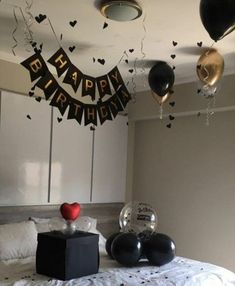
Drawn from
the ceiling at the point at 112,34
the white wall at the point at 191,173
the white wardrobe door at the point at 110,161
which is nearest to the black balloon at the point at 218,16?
the ceiling at the point at 112,34

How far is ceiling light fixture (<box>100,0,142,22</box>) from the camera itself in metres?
2.19

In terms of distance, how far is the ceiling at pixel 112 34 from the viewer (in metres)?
2.29

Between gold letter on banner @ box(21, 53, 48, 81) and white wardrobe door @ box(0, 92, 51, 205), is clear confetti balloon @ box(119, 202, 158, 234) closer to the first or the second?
white wardrobe door @ box(0, 92, 51, 205)

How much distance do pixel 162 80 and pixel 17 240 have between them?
172cm

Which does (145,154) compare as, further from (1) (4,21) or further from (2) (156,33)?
(1) (4,21)

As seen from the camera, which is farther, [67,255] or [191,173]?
[191,173]

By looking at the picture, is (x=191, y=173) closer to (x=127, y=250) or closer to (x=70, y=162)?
(x=70, y=162)

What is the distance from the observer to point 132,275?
2283mm

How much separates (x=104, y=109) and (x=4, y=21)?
92 cm

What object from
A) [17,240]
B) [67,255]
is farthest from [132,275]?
[17,240]

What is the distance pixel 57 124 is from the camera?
3.62 metres

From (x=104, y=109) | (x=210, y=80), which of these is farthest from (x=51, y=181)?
(x=210, y=80)

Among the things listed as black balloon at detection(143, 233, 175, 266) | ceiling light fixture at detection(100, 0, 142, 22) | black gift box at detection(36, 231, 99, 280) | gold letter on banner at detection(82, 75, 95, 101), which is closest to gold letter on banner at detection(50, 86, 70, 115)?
gold letter on banner at detection(82, 75, 95, 101)

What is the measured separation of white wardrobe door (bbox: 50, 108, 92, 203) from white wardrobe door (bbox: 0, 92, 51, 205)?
10cm
